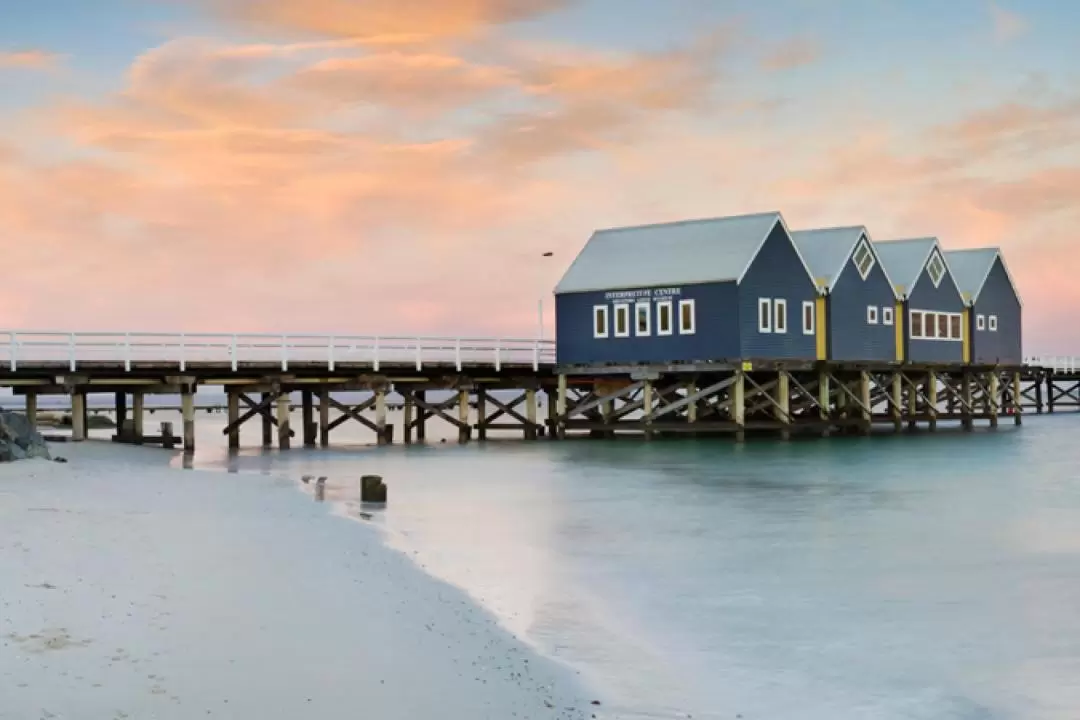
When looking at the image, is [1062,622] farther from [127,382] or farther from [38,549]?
[127,382]

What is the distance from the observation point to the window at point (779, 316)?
45.0m

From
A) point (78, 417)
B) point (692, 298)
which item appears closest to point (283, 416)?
point (78, 417)

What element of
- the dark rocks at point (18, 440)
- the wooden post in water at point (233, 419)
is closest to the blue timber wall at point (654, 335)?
the wooden post in water at point (233, 419)

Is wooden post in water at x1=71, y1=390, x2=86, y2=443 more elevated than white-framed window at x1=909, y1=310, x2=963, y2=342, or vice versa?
white-framed window at x1=909, y1=310, x2=963, y2=342

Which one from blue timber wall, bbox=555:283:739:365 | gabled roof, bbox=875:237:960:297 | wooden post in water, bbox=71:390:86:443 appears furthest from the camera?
gabled roof, bbox=875:237:960:297

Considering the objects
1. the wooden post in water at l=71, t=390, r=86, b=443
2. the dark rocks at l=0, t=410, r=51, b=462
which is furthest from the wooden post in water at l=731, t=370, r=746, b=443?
the dark rocks at l=0, t=410, r=51, b=462

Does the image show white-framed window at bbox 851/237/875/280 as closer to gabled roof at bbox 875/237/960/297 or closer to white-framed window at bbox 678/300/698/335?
gabled roof at bbox 875/237/960/297

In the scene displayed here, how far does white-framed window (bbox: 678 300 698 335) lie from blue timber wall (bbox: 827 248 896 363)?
6833mm

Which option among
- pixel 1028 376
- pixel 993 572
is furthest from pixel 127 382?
pixel 1028 376

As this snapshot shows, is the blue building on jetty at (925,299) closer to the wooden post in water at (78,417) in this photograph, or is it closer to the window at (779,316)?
the window at (779,316)

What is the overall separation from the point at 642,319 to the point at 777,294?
201 inches

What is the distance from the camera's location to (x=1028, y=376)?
81438mm

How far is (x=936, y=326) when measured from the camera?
184ft

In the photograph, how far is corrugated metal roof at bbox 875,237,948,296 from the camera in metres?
53.8
